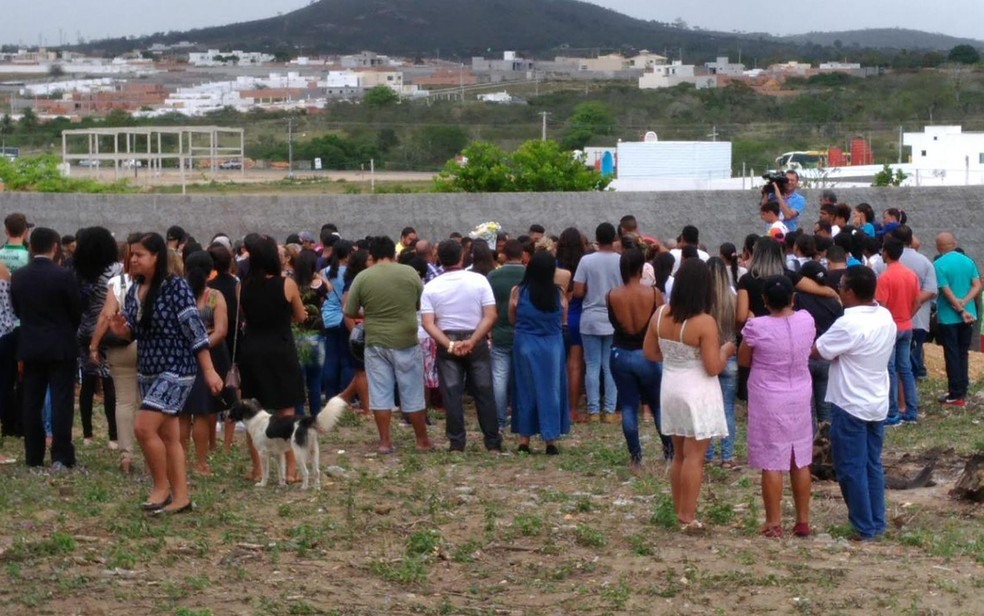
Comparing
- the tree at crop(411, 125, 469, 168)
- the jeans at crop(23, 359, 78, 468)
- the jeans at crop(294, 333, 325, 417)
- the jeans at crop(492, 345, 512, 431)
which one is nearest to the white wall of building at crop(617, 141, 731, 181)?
the tree at crop(411, 125, 469, 168)

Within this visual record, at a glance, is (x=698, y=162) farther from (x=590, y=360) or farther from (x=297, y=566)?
(x=297, y=566)

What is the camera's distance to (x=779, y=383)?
8320mm

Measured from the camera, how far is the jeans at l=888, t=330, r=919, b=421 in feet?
43.1

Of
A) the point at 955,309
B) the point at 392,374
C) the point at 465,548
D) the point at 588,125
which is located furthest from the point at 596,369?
the point at 588,125

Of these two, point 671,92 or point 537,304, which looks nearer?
point 537,304

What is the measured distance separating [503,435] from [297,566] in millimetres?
4852

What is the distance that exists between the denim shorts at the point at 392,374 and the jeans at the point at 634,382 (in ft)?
5.73

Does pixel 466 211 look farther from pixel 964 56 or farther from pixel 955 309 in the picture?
pixel 964 56

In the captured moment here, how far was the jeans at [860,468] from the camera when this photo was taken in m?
8.51

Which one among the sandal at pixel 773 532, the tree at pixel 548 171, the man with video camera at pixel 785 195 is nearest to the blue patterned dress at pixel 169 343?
the sandal at pixel 773 532

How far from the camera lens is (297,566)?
782 centimetres

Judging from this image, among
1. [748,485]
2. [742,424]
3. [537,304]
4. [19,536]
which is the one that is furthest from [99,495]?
[742,424]

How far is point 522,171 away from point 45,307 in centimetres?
2260

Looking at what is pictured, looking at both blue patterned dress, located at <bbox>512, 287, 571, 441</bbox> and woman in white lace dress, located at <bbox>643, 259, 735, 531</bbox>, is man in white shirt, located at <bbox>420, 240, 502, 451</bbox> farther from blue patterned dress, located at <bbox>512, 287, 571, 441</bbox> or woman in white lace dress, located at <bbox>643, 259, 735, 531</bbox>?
woman in white lace dress, located at <bbox>643, 259, 735, 531</bbox>
